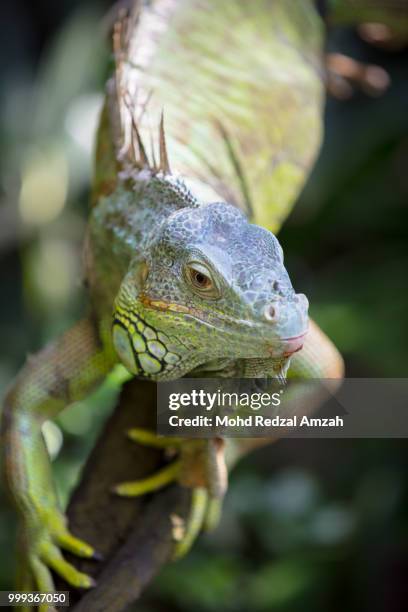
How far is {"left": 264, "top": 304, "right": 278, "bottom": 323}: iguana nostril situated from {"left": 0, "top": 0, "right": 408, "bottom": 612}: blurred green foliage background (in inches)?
50.0

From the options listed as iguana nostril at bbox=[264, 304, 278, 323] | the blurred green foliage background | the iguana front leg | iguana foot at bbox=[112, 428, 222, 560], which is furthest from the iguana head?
the blurred green foliage background

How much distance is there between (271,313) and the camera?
1603 mm

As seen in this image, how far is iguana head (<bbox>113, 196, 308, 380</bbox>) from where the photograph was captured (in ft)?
5.33

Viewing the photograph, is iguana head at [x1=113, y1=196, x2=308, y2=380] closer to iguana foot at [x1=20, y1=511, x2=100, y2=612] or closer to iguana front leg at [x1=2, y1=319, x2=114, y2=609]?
iguana front leg at [x1=2, y1=319, x2=114, y2=609]

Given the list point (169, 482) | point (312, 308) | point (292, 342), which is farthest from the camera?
point (312, 308)

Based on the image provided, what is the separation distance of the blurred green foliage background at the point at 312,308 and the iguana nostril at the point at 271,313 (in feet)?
4.16

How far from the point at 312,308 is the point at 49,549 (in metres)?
2.03

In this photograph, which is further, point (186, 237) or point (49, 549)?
point (49, 549)

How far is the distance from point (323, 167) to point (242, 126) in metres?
1.72

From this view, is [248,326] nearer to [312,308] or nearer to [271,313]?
[271,313]

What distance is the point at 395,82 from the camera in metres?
5.13

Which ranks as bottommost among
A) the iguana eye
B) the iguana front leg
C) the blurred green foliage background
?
the iguana front leg

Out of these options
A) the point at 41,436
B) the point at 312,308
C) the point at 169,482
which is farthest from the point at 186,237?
the point at 312,308

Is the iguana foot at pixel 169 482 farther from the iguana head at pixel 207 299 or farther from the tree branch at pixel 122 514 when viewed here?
the iguana head at pixel 207 299
